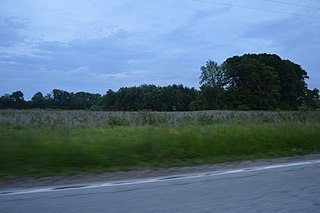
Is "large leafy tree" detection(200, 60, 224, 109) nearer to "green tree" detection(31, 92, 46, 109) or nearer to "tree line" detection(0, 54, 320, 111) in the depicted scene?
"tree line" detection(0, 54, 320, 111)

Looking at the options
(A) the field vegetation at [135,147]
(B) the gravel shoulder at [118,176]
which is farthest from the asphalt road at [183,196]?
(A) the field vegetation at [135,147]

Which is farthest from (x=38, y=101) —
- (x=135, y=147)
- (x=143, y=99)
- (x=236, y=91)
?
(x=236, y=91)

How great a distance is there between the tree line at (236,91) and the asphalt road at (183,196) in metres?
58.8

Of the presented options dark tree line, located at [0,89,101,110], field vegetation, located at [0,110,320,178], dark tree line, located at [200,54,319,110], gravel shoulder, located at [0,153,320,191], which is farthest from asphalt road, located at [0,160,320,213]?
dark tree line, located at [200,54,319,110]

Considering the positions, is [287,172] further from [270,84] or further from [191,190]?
[270,84]

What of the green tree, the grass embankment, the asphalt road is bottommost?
the asphalt road

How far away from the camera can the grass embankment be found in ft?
28.6

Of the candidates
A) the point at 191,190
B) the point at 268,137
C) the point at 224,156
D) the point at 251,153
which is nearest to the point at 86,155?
the point at 191,190

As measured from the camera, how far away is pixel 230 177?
26.2 ft

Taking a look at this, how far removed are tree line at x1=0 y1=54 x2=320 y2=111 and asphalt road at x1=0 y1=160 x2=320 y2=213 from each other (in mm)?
58842

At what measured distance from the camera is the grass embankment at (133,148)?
8.70 m

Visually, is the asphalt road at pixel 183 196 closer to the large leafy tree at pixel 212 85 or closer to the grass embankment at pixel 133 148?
the grass embankment at pixel 133 148

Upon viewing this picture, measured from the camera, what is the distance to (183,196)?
6.18 metres

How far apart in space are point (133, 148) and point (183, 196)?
4652 mm
